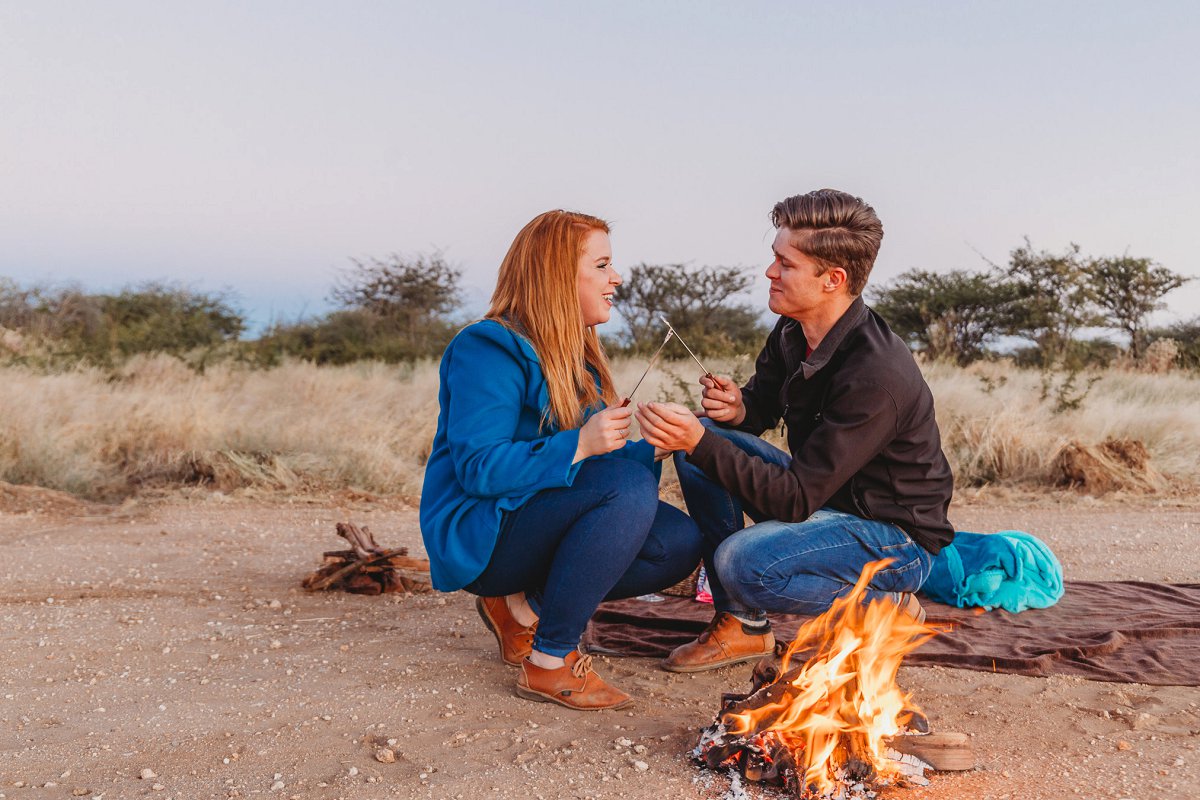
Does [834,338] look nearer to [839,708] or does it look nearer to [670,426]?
[670,426]

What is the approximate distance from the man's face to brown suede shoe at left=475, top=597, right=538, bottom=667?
1276mm

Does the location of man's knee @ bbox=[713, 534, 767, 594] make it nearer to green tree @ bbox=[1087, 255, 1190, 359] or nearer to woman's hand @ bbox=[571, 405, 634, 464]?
woman's hand @ bbox=[571, 405, 634, 464]

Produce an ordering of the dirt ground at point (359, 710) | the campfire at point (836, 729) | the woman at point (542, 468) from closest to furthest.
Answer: the campfire at point (836, 729)
the dirt ground at point (359, 710)
the woman at point (542, 468)

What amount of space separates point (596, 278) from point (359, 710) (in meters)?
1.40

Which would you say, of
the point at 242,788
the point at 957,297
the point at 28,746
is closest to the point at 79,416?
the point at 28,746

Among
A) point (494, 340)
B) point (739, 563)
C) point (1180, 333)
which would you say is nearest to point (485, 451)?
point (494, 340)

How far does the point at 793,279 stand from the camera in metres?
2.95

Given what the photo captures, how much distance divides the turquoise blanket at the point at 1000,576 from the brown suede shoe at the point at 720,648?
43.5 inches

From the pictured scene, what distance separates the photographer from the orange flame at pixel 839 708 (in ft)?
7.61

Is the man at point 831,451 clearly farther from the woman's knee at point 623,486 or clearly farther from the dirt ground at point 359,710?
the dirt ground at point 359,710

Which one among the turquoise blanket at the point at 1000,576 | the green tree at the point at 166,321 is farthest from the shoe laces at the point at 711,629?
the green tree at the point at 166,321

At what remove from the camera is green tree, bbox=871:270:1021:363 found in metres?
16.5

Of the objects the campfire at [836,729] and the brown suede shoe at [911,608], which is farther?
the brown suede shoe at [911,608]

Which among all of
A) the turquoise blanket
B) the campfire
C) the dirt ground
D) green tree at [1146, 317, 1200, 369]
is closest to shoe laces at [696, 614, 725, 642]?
the dirt ground
